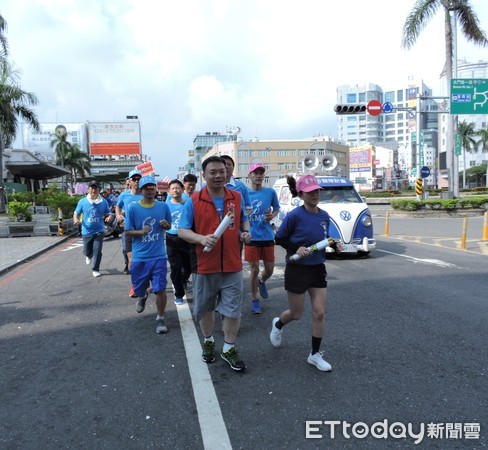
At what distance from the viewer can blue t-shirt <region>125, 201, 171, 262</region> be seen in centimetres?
505

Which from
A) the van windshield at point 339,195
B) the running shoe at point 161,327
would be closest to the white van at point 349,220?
the van windshield at point 339,195

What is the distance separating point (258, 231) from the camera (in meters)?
5.70

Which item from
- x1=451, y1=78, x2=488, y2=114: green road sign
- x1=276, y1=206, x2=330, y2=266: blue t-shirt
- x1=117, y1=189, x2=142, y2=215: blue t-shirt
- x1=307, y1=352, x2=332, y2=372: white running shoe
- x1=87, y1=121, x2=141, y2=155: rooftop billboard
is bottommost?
x1=307, y1=352, x2=332, y2=372: white running shoe

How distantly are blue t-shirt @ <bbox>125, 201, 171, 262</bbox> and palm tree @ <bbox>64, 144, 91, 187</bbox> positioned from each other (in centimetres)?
5837

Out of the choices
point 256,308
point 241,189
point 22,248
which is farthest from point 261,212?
point 22,248

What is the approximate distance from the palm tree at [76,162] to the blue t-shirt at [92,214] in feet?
179

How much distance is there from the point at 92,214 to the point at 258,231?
13.6ft

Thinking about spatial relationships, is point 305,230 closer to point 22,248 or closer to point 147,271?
point 147,271

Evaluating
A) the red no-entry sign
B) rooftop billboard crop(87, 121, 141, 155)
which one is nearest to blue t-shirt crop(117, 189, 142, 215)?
the red no-entry sign

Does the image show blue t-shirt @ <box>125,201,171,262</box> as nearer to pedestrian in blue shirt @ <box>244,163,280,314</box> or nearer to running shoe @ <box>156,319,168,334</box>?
running shoe @ <box>156,319,168,334</box>

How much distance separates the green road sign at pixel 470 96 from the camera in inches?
771

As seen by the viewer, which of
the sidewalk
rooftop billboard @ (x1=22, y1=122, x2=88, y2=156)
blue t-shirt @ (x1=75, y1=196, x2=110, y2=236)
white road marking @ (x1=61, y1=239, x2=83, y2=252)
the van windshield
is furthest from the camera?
rooftop billboard @ (x1=22, y1=122, x2=88, y2=156)

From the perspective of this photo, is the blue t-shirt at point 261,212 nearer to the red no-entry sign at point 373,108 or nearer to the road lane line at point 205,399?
the road lane line at point 205,399

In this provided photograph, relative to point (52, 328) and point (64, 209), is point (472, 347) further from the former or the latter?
point (64, 209)
